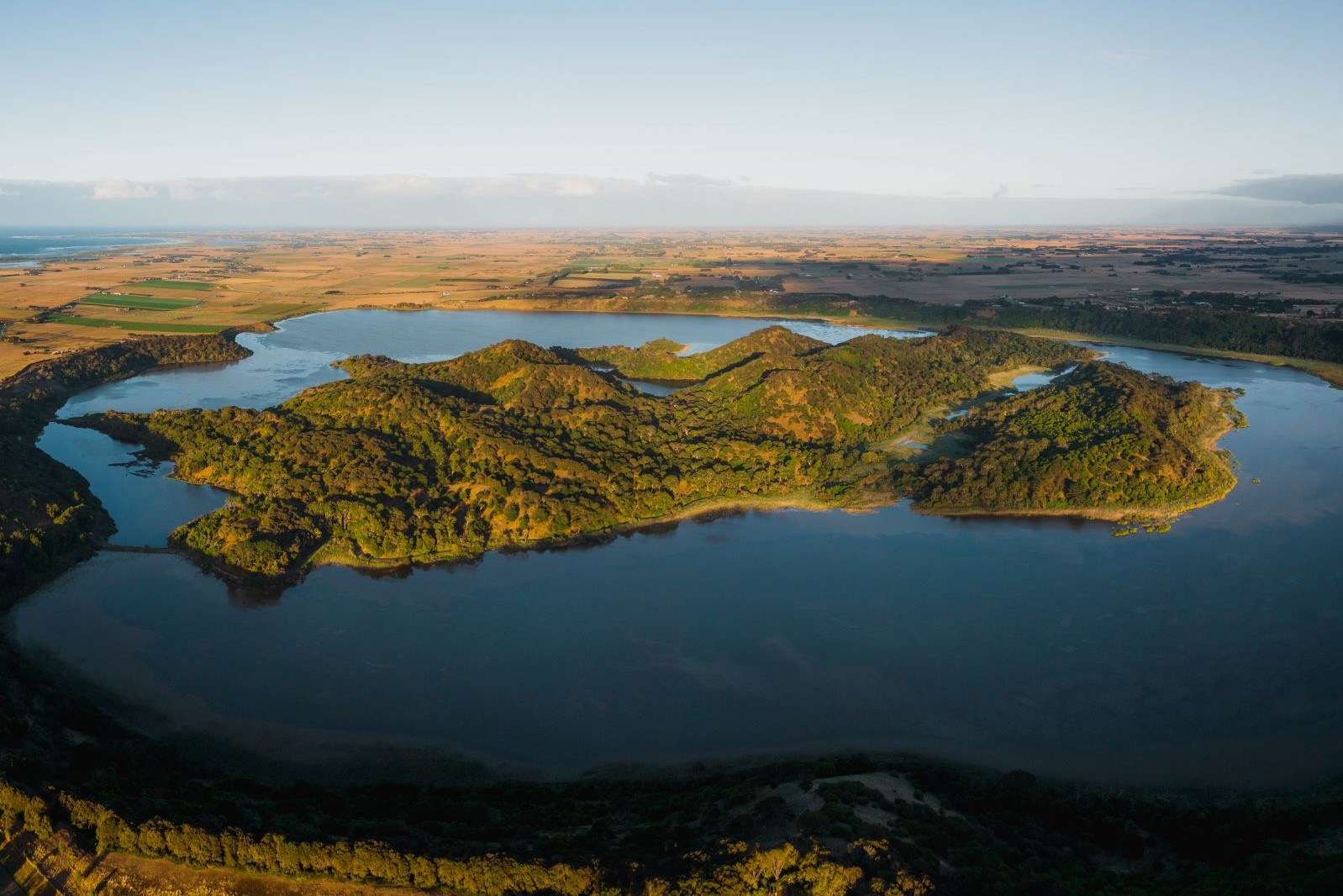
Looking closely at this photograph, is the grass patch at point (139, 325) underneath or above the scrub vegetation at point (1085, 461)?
above

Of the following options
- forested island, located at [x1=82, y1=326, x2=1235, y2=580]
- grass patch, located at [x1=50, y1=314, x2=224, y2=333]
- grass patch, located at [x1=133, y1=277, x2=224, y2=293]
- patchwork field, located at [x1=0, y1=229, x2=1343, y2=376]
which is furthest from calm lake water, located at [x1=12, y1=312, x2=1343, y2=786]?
grass patch, located at [x1=133, y1=277, x2=224, y2=293]

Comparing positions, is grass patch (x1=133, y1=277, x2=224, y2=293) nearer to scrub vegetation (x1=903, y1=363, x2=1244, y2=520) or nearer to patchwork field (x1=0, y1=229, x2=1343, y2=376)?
patchwork field (x1=0, y1=229, x2=1343, y2=376)

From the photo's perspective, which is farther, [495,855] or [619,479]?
[619,479]

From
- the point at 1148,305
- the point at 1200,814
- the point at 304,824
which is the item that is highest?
the point at 1148,305

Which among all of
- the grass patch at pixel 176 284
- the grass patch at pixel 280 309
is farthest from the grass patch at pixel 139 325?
the grass patch at pixel 176 284

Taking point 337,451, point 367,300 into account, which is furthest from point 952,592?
point 367,300

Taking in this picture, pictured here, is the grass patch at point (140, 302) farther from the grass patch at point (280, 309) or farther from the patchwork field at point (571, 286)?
the grass patch at point (280, 309)

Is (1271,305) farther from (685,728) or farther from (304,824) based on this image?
(304,824)
